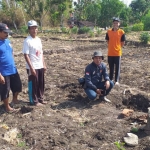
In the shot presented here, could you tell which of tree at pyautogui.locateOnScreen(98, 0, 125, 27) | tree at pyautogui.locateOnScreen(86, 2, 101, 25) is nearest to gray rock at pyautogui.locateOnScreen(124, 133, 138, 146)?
tree at pyautogui.locateOnScreen(86, 2, 101, 25)

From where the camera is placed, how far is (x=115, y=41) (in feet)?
21.4

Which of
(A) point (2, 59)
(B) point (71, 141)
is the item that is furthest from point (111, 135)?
(A) point (2, 59)

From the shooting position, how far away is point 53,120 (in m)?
4.59

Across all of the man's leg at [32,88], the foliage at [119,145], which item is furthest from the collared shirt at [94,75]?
the foliage at [119,145]

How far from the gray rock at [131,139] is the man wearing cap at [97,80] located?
57.6 inches

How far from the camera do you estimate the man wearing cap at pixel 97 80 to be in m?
5.21

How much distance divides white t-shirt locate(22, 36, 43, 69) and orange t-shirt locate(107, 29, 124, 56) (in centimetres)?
221

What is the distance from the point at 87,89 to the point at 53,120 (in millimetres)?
1045

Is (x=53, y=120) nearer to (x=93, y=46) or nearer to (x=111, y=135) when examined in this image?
(x=111, y=135)

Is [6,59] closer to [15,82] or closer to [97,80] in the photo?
[15,82]

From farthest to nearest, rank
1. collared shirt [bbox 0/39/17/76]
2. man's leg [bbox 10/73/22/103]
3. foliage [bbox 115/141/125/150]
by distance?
man's leg [bbox 10/73/22/103]
collared shirt [bbox 0/39/17/76]
foliage [bbox 115/141/125/150]

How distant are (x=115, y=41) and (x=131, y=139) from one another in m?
3.26

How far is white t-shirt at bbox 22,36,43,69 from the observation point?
476 cm

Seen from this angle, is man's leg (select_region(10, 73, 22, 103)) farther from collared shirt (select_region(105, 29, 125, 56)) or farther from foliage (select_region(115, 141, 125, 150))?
collared shirt (select_region(105, 29, 125, 56))
